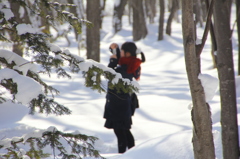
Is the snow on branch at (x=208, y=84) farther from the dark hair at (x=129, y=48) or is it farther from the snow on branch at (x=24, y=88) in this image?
the dark hair at (x=129, y=48)

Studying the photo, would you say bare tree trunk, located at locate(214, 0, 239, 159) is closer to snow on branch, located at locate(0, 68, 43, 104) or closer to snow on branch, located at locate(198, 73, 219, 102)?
snow on branch, located at locate(198, 73, 219, 102)

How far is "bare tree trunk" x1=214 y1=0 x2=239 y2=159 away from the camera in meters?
2.21

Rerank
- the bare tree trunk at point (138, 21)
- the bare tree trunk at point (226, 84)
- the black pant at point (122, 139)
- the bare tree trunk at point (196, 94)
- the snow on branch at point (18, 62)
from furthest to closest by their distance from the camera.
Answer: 1. the bare tree trunk at point (138, 21)
2. the black pant at point (122, 139)
3. the bare tree trunk at point (226, 84)
4. the snow on branch at point (18, 62)
5. the bare tree trunk at point (196, 94)

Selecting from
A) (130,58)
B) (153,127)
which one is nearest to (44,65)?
(130,58)

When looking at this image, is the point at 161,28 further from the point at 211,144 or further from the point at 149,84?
the point at 211,144

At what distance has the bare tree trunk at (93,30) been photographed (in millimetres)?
9344

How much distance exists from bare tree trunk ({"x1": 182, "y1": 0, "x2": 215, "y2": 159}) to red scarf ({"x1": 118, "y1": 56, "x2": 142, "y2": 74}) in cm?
202

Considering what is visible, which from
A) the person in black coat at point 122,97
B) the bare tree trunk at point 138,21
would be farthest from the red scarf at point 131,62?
the bare tree trunk at point 138,21

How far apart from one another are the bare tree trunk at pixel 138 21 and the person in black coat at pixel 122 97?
603 inches

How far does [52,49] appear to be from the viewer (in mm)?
2236

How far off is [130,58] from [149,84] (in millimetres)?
5816

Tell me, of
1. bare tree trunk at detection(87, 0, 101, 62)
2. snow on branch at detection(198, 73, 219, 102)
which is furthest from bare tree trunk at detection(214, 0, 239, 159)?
bare tree trunk at detection(87, 0, 101, 62)

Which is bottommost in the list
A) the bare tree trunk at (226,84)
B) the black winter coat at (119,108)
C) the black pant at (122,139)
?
the black pant at (122,139)

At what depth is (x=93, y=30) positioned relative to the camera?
9.48 m
